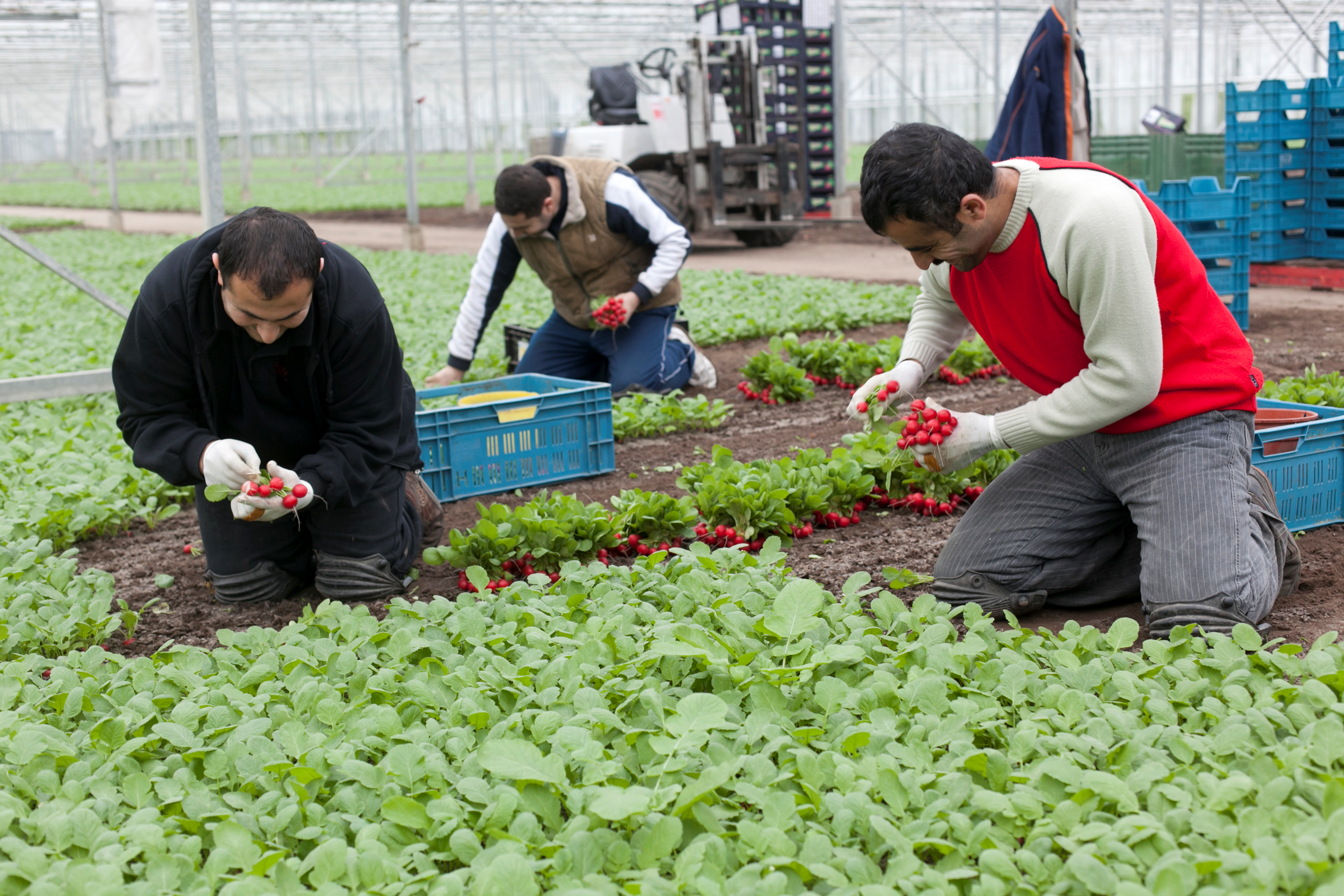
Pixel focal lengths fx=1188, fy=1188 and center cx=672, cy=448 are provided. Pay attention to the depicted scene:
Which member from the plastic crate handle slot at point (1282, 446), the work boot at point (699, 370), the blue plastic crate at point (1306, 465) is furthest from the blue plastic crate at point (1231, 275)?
the plastic crate handle slot at point (1282, 446)

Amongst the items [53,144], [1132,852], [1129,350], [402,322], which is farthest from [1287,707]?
[53,144]

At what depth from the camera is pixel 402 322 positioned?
8.34 m

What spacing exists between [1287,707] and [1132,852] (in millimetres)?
602

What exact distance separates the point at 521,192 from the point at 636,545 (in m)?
2.10

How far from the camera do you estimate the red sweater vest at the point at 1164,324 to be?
111 inches

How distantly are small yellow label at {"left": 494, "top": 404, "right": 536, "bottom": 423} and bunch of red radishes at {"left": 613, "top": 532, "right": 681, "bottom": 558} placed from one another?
89 centimetres

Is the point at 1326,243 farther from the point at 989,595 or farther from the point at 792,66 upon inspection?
the point at 989,595

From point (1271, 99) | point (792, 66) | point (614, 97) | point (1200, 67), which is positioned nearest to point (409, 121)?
point (614, 97)

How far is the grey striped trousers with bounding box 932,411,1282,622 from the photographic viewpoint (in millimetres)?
2789

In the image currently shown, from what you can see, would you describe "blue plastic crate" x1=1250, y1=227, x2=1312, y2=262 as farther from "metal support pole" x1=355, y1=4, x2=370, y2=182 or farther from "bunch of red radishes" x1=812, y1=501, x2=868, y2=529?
"metal support pole" x1=355, y1=4, x2=370, y2=182

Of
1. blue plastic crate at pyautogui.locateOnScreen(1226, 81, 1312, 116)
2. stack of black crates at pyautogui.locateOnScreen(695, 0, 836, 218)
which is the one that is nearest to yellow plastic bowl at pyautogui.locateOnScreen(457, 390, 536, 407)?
blue plastic crate at pyautogui.locateOnScreen(1226, 81, 1312, 116)

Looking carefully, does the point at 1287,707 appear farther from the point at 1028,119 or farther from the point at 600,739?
the point at 1028,119

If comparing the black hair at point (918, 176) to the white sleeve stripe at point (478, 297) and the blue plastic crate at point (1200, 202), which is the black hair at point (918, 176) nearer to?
the white sleeve stripe at point (478, 297)

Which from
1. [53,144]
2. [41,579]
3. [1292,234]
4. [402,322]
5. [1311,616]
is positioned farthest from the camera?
A: [53,144]
